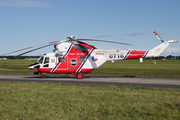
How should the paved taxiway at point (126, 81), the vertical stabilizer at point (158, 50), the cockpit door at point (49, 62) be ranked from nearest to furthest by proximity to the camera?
1. the paved taxiway at point (126, 81)
2. the vertical stabilizer at point (158, 50)
3. the cockpit door at point (49, 62)

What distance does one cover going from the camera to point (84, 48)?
24453mm

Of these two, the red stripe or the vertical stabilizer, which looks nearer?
the vertical stabilizer

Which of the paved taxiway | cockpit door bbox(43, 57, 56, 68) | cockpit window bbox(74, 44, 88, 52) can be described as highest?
cockpit window bbox(74, 44, 88, 52)

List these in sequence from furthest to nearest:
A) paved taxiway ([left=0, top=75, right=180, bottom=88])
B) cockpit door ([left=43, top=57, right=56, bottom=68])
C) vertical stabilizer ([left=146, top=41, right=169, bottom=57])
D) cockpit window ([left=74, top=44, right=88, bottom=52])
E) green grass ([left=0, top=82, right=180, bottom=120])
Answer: cockpit door ([left=43, top=57, right=56, bottom=68]), vertical stabilizer ([left=146, top=41, right=169, bottom=57]), cockpit window ([left=74, top=44, right=88, bottom=52]), paved taxiway ([left=0, top=75, right=180, bottom=88]), green grass ([left=0, top=82, right=180, bottom=120])

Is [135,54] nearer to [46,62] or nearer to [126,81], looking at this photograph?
[126,81]

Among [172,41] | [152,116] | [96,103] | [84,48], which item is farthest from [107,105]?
[172,41]

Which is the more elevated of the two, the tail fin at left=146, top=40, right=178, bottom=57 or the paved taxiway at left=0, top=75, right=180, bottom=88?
the tail fin at left=146, top=40, right=178, bottom=57

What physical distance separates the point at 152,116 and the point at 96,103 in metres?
2.86

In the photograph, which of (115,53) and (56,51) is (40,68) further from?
(115,53)

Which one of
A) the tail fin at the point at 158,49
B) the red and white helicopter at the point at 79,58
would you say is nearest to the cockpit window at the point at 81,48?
the red and white helicopter at the point at 79,58

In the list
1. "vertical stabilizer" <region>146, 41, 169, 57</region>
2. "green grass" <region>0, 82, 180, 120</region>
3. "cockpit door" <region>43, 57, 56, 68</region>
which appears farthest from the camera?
"cockpit door" <region>43, 57, 56, 68</region>

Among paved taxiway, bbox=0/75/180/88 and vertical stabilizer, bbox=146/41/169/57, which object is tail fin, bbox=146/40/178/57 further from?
paved taxiway, bbox=0/75/180/88

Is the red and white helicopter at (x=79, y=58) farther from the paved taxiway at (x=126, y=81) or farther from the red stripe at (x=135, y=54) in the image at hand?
the paved taxiway at (x=126, y=81)

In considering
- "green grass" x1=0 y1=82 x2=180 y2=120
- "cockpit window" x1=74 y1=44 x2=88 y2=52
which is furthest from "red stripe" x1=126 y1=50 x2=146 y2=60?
"green grass" x1=0 y1=82 x2=180 y2=120
